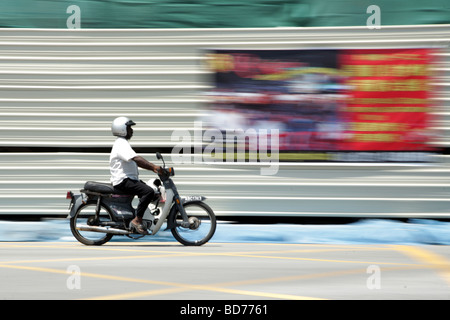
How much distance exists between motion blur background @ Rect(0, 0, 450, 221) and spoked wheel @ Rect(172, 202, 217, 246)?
1118mm

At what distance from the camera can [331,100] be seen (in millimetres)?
10430

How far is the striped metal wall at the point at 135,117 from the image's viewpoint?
413 inches

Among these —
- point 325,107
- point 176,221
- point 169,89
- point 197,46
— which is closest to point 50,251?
point 176,221

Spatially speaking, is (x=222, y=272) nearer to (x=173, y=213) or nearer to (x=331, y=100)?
(x=173, y=213)

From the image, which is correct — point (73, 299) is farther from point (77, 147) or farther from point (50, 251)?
point (77, 147)

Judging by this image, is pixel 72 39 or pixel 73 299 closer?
pixel 73 299

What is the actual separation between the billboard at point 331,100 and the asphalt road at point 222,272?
162 centimetres

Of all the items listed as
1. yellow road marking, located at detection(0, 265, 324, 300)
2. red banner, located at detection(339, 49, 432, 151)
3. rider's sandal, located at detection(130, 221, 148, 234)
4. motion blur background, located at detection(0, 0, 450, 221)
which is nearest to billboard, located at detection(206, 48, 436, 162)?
red banner, located at detection(339, 49, 432, 151)

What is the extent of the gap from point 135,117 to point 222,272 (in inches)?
171

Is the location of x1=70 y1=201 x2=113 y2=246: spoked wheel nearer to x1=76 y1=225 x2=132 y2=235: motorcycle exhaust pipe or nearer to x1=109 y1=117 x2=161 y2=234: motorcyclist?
x1=76 y1=225 x2=132 y2=235: motorcycle exhaust pipe

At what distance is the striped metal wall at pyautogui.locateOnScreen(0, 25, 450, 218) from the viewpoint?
10492 millimetres

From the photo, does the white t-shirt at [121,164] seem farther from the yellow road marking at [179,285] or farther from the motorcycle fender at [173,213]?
the yellow road marking at [179,285]

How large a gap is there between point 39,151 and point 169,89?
2.32 m

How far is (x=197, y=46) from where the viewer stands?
34.9 feet
